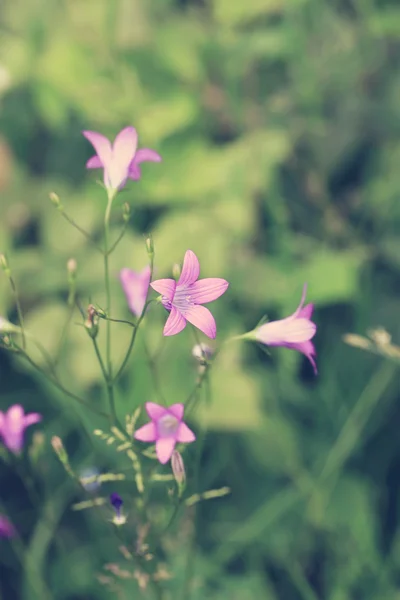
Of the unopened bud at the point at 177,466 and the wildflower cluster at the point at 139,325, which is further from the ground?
the wildflower cluster at the point at 139,325

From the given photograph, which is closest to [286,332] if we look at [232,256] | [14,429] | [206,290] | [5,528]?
[206,290]

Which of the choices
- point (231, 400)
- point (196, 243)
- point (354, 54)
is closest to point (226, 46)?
point (354, 54)

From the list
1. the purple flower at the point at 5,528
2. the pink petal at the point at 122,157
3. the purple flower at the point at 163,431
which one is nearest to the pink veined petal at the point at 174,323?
the purple flower at the point at 163,431

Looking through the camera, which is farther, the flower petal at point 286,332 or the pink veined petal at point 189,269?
the flower petal at point 286,332

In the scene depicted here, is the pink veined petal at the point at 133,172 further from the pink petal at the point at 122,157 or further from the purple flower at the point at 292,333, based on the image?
the purple flower at the point at 292,333

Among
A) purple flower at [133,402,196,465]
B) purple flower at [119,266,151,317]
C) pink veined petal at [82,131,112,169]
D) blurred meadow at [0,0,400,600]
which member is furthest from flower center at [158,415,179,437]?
blurred meadow at [0,0,400,600]

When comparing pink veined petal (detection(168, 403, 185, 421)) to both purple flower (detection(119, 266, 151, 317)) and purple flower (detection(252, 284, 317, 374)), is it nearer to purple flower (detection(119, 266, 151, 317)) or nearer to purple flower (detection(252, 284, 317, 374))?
purple flower (detection(252, 284, 317, 374))

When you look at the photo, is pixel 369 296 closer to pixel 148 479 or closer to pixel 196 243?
pixel 196 243
